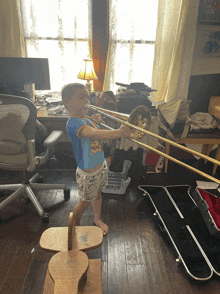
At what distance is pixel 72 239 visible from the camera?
90 cm

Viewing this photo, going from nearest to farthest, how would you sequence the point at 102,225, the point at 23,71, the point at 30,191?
the point at 102,225
the point at 30,191
the point at 23,71

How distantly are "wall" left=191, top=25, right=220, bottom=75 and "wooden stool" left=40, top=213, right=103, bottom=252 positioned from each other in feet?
9.14

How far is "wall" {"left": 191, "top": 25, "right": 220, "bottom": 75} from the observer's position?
2859mm

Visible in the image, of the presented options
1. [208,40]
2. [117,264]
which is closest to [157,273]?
[117,264]

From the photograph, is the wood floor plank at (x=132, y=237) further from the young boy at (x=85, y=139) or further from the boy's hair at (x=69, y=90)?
the boy's hair at (x=69, y=90)

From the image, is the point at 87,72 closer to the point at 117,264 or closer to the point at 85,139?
the point at 85,139

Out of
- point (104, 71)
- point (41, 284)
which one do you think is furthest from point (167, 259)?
point (104, 71)

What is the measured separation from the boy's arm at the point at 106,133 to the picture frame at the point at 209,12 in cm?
237

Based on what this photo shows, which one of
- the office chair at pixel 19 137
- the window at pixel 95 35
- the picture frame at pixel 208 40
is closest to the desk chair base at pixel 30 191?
the office chair at pixel 19 137

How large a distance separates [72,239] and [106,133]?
22.7 inches

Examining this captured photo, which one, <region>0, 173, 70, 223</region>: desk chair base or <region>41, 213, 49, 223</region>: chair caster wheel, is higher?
<region>0, 173, 70, 223</region>: desk chair base

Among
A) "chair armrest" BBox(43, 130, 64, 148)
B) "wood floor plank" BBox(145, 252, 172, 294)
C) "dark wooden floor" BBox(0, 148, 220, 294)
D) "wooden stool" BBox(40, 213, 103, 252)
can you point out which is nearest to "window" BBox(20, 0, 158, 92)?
"chair armrest" BBox(43, 130, 64, 148)

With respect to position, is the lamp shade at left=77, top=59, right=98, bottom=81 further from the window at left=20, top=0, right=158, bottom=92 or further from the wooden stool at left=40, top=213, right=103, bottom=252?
the wooden stool at left=40, top=213, right=103, bottom=252

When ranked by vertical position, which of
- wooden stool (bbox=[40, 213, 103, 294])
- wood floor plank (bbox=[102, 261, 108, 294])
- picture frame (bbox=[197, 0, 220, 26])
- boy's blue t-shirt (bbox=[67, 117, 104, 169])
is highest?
picture frame (bbox=[197, 0, 220, 26])
